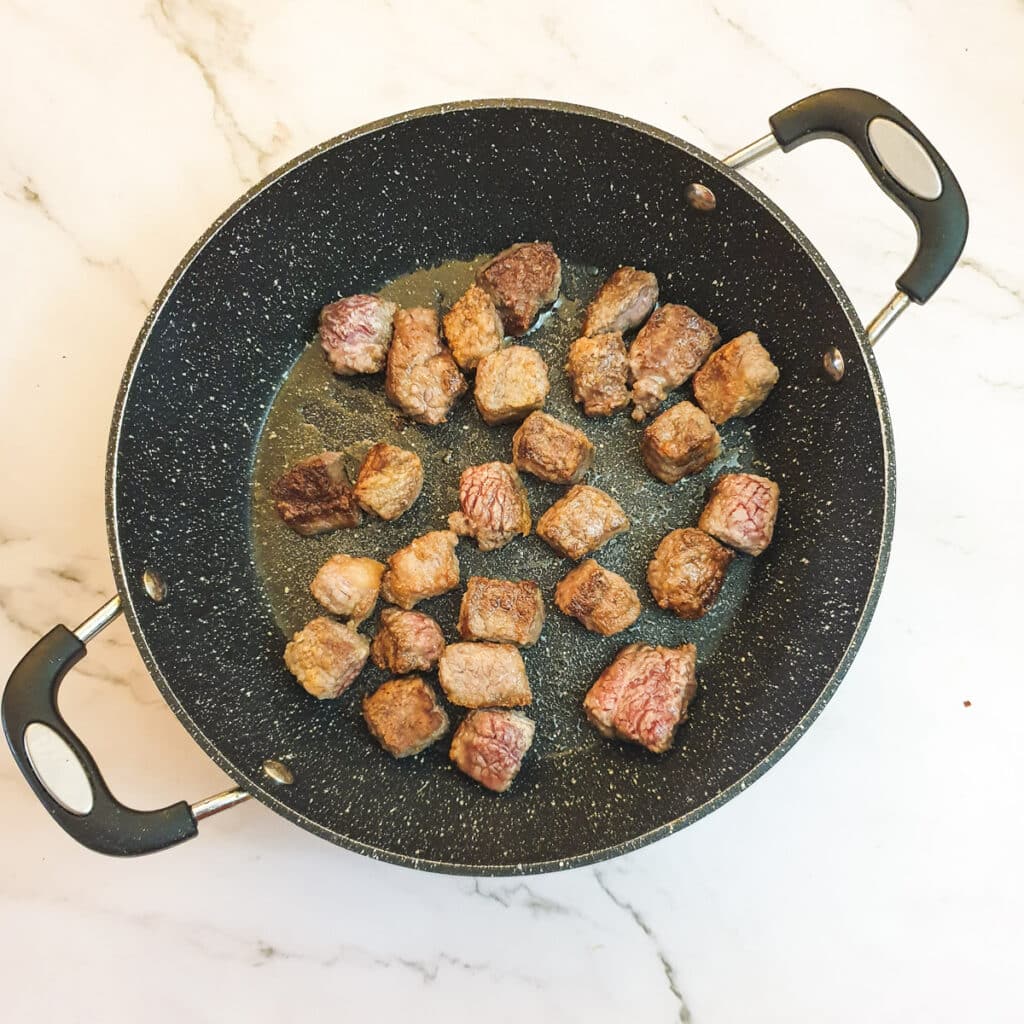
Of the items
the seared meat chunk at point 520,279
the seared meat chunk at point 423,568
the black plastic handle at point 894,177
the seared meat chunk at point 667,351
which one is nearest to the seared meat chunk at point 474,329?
the seared meat chunk at point 520,279

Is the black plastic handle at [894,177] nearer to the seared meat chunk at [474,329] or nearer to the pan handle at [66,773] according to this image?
the seared meat chunk at [474,329]

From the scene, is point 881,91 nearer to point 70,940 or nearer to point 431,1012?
point 431,1012

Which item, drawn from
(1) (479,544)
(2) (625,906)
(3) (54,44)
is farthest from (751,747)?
(3) (54,44)

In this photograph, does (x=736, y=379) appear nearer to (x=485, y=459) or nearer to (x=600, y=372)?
(x=600, y=372)

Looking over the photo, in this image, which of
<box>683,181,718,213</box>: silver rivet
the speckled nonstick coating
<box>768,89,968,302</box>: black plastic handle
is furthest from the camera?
<box>683,181,718,213</box>: silver rivet

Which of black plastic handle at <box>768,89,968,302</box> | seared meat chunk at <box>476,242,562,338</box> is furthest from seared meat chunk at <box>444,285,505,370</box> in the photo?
black plastic handle at <box>768,89,968,302</box>

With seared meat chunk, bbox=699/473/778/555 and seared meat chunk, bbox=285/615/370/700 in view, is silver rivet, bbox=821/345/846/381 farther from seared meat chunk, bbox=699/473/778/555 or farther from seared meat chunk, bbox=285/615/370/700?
seared meat chunk, bbox=285/615/370/700
